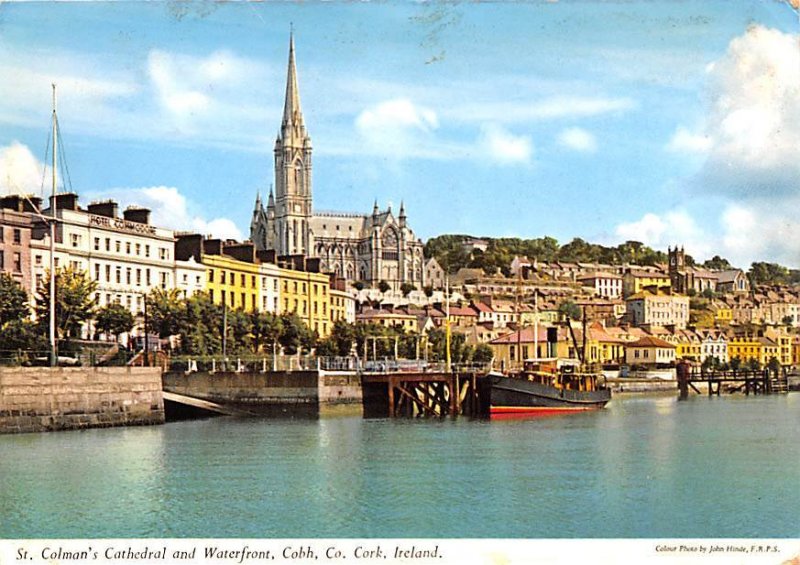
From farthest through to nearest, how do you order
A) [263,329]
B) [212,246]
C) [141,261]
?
[212,246]
[263,329]
[141,261]

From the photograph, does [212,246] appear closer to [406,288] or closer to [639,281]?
[639,281]

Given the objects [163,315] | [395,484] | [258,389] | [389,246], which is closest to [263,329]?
[163,315]

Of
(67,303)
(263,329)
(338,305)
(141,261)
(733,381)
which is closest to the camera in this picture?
(67,303)

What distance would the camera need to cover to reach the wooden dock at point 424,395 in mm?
46781

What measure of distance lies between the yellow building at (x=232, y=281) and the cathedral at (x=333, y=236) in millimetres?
84133

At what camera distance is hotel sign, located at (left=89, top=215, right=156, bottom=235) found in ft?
158

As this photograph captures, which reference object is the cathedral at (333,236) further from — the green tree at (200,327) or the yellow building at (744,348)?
the green tree at (200,327)

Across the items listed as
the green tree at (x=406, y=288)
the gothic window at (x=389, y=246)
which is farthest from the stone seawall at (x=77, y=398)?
the gothic window at (x=389, y=246)

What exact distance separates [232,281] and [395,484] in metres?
36.3

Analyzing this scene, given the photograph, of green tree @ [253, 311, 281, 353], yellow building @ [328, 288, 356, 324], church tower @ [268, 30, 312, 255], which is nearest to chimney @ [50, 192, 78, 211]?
green tree @ [253, 311, 281, 353]

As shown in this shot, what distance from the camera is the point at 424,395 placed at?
4806 cm

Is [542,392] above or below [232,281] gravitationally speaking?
below

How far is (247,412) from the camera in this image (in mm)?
45031

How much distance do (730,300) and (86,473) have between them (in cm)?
7045
